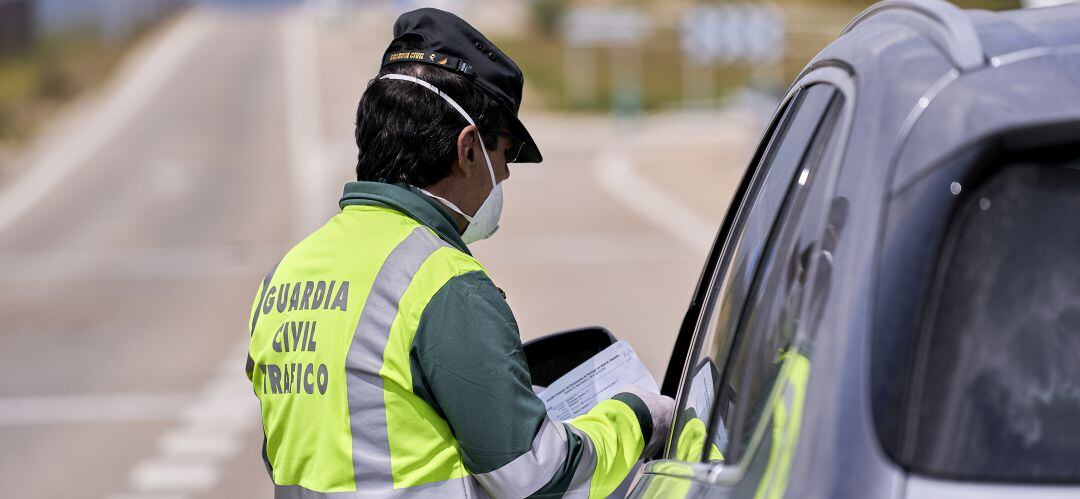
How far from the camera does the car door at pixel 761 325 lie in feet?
5.91

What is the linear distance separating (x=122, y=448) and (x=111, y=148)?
113 feet

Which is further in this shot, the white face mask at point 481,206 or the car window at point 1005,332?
the white face mask at point 481,206

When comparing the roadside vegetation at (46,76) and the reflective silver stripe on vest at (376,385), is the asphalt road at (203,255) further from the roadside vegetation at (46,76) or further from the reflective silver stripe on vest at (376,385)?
the reflective silver stripe on vest at (376,385)

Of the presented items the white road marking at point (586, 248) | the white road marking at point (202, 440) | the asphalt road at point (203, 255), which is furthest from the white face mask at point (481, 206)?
the white road marking at point (586, 248)

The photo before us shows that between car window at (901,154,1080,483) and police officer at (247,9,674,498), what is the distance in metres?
0.89

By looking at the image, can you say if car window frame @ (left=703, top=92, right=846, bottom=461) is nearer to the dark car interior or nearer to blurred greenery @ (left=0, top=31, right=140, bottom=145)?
the dark car interior

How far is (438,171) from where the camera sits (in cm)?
263

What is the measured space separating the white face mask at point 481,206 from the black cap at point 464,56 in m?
0.05

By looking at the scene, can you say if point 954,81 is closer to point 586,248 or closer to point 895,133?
point 895,133

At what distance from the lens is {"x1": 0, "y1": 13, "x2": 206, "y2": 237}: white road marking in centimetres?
3191

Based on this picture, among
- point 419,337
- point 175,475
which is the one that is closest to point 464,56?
point 419,337

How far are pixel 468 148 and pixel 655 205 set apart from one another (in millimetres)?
21805

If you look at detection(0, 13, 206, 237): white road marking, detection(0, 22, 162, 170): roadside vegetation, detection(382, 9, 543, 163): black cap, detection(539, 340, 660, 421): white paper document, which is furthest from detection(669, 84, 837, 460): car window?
detection(0, 22, 162, 170): roadside vegetation

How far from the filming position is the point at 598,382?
2.88 metres
